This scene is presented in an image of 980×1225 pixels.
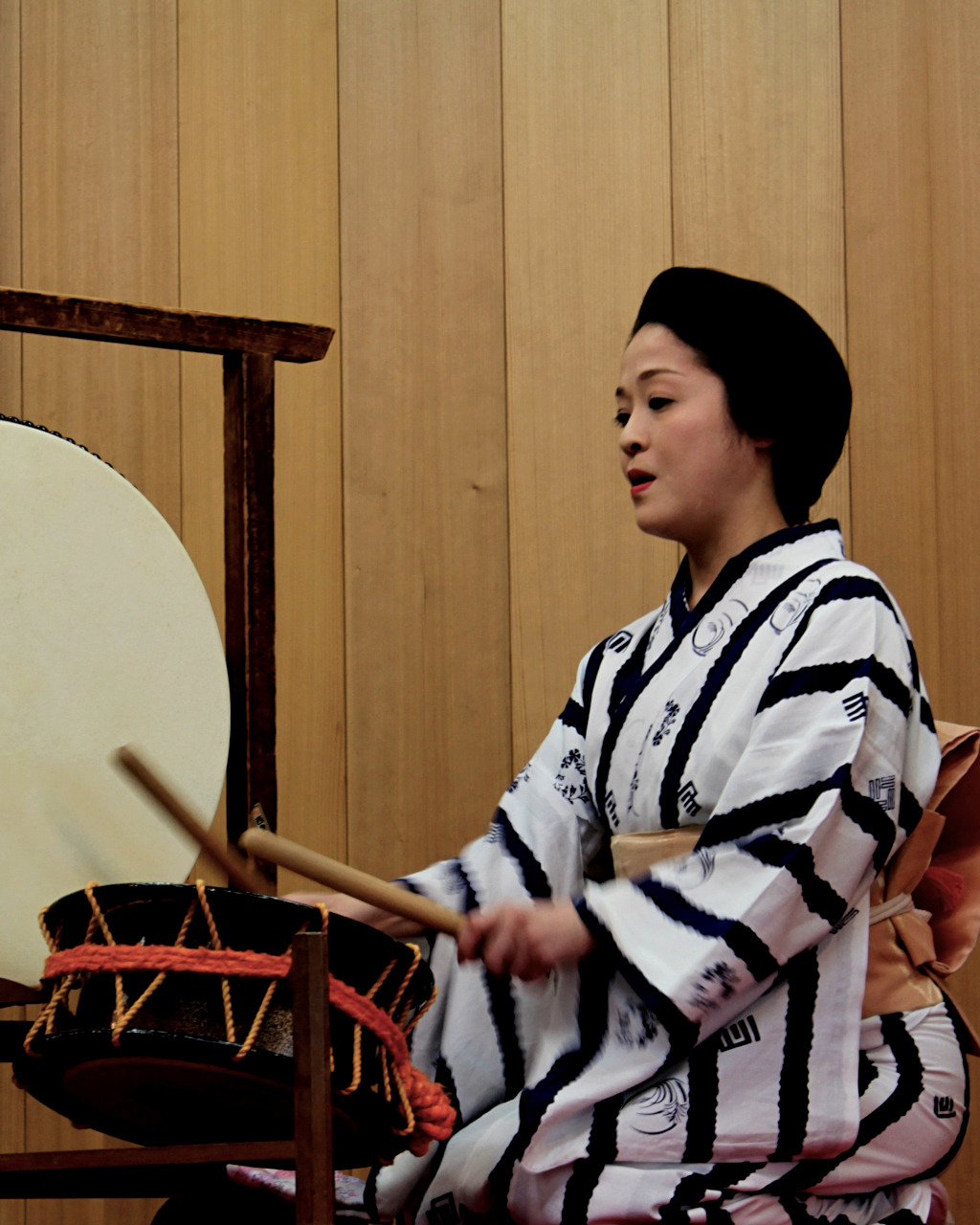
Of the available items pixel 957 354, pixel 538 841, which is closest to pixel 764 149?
pixel 957 354

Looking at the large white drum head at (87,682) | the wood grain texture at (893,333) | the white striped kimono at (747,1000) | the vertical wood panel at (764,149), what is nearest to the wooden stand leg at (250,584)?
the large white drum head at (87,682)

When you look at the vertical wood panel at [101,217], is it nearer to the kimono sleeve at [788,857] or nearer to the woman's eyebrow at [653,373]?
the woman's eyebrow at [653,373]

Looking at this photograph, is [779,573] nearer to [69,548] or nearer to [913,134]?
[69,548]

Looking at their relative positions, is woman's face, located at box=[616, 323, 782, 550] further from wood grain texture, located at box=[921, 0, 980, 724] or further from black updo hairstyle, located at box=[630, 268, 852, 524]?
wood grain texture, located at box=[921, 0, 980, 724]

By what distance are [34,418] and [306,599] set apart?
504 mm

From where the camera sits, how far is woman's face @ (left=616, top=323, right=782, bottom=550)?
1539 millimetres

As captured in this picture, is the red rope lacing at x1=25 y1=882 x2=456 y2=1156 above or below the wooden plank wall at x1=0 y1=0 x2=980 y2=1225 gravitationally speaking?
below

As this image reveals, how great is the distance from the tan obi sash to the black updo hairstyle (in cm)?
34

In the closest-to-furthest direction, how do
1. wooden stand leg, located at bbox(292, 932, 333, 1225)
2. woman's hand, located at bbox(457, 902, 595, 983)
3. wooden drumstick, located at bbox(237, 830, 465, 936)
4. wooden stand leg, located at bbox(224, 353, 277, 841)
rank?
wooden stand leg, located at bbox(292, 932, 333, 1225)
wooden drumstick, located at bbox(237, 830, 465, 936)
woman's hand, located at bbox(457, 902, 595, 983)
wooden stand leg, located at bbox(224, 353, 277, 841)

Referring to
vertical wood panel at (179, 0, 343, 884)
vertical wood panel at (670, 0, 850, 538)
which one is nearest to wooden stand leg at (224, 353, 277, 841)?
vertical wood panel at (179, 0, 343, 884)

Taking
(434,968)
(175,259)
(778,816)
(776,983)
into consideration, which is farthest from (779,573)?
(175,259)

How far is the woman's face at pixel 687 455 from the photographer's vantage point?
154 centimetres

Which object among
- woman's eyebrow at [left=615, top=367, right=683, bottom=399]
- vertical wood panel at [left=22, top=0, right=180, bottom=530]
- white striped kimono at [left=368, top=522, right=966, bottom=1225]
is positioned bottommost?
white striped kimono at [left=368, top=522, right=966, bottom=1225]

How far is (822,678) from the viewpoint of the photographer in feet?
4.36
